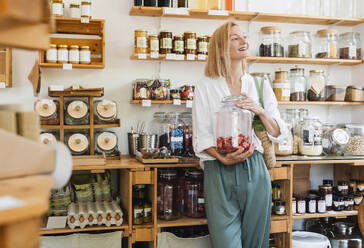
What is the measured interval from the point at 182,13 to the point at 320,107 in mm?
1552

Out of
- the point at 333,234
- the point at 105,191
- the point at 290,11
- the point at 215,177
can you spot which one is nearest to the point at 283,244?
the point at 333,234

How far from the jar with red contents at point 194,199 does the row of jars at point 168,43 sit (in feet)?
3.20

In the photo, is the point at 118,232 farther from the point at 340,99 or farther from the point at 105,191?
Result: the point at 340,99

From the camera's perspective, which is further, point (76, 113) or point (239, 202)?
point (76, 113)

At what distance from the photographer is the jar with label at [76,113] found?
294cm

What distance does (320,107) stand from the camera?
3752 mm

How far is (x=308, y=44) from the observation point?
11.5 feet

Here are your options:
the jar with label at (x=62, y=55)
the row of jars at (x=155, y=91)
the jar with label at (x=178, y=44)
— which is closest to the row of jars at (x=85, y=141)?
the row of jars at (x=155, y=91)

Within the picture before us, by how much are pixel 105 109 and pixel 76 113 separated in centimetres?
20

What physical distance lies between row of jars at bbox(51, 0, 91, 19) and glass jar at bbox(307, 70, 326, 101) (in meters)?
1.87

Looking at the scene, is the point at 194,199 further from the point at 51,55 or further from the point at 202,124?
the point at 51,55

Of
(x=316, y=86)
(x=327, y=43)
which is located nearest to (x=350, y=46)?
(x=327, y=43)

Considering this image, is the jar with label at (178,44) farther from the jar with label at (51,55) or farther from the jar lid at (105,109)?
the jar with label at (51,55)

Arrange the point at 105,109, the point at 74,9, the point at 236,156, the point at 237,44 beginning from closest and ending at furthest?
the point at 236,156
the point at 237,44
the point at 105,109
the point at 74,9
